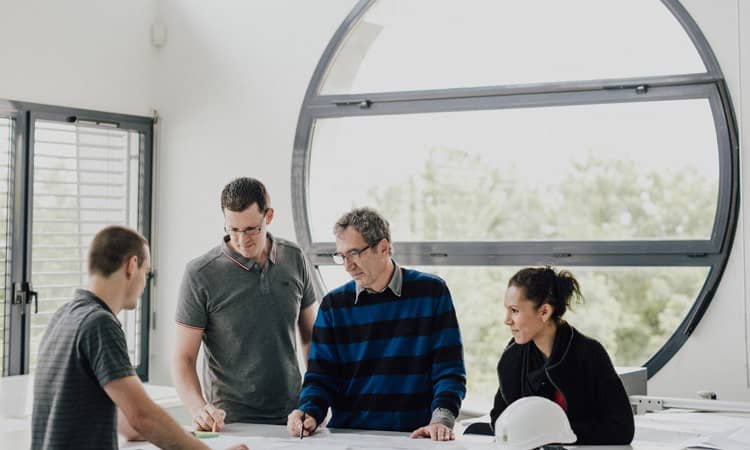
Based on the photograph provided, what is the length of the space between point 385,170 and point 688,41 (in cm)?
189

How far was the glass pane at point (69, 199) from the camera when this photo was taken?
4.70 m

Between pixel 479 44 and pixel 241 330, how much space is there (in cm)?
237

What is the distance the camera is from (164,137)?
208 inches

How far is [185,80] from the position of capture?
5246 millimetres

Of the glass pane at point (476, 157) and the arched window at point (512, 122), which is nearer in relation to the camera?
the arched window at point (512, 122)

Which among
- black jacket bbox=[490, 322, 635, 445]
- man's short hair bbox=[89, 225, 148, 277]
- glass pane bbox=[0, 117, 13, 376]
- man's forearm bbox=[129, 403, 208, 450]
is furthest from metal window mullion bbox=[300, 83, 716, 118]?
man's forearm bbox=[129, 403, 208, 450]

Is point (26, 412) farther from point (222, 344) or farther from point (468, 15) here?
point (468, 15)

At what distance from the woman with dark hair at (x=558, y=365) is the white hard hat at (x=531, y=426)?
31cm

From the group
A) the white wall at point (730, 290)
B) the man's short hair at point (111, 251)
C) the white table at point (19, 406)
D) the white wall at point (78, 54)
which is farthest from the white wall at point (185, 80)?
the man's short hair at point (111, 251)

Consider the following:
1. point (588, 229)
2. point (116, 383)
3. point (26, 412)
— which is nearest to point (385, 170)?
point (26, 412)

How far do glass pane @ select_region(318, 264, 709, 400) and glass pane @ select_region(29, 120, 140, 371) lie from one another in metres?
1.79

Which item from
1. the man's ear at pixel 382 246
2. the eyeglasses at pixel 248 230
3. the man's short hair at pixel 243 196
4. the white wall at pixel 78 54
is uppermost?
the white wall at pixel 78 54

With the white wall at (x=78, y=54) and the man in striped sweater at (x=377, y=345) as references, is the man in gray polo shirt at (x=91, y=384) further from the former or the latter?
the white wall at (x=78, y=54)

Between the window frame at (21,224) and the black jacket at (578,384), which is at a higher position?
the window frame at (21,224)
